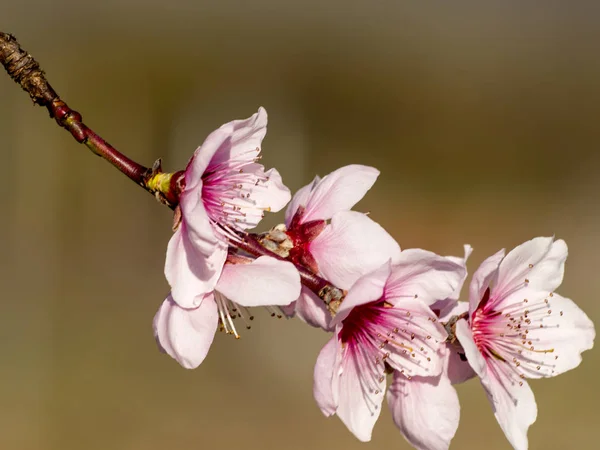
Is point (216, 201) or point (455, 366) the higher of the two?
point (216, 201)

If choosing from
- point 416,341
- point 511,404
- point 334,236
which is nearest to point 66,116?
point 334,236

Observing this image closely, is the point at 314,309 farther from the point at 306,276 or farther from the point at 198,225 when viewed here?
the point at 198,225

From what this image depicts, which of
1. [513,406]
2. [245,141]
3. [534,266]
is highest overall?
[245,141]

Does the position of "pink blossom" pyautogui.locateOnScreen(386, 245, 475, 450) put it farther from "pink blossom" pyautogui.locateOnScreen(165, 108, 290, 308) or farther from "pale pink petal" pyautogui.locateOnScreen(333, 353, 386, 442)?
"pink blossom" pyautogui.locateOnScreen(165, 108, 290, 308)

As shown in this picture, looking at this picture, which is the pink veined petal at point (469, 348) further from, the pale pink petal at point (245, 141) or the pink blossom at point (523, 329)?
the pale pink petal at point (245, 141)

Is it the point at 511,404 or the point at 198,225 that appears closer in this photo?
Result: the point at 198,225

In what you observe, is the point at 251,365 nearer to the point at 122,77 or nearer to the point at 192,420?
the point at 192,420

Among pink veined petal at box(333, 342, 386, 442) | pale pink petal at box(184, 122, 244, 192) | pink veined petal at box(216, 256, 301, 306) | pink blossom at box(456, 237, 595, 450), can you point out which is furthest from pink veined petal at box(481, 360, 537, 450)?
pale pink petal at box(184, 122, 244, 192)
